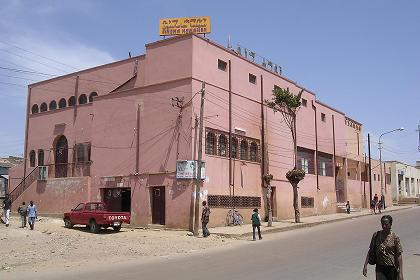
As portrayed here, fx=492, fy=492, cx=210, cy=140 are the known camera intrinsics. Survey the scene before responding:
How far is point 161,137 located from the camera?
28.8 metres

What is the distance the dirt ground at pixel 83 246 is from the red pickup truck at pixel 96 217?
436 millimetres

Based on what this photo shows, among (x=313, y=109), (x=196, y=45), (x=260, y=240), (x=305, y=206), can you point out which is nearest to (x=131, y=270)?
(x=260, y=240)

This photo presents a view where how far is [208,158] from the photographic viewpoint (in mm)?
28531

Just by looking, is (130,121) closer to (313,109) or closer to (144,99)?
(144,99)

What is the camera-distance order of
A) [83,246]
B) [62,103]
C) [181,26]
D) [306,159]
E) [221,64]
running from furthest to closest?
[306,159] < [62,103] < [181,26] < [221,64] < [83,246]

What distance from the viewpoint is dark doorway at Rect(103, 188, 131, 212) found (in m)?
30.9

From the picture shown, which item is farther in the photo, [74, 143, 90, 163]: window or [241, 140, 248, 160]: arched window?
[74, 143, 90, 163]: window

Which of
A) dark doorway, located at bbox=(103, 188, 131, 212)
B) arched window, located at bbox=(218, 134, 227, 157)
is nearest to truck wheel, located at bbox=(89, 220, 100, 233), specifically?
dark doorway, located at bbox=(103, 188, 131, 212)

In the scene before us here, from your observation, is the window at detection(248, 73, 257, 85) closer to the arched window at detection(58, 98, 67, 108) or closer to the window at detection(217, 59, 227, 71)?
the window at detection(217, 59, 227, 71)

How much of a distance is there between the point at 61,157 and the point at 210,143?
1352cm

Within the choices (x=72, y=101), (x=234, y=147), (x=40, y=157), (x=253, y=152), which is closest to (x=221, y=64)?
(x=234, y=147)

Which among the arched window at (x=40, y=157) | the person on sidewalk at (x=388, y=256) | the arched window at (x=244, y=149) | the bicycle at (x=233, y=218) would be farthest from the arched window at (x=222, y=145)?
the person on sidewalk at (x=388, y=256)

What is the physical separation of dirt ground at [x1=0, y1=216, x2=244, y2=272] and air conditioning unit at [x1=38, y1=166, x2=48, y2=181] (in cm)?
811

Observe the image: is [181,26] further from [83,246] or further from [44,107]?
[83,246]
